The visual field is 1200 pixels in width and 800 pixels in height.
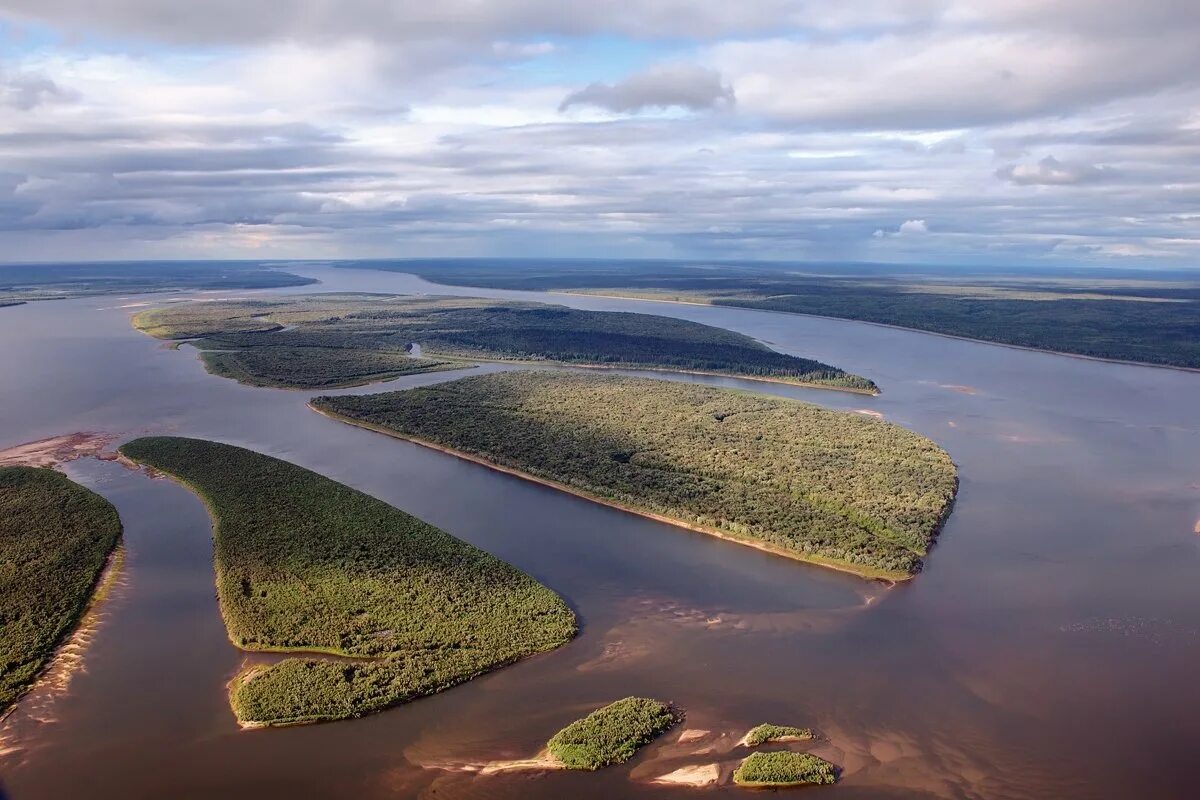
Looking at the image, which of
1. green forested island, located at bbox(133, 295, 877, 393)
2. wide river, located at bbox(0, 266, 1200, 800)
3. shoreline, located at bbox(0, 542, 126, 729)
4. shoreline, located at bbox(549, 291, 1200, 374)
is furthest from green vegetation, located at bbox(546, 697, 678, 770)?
shoreline, located at bbox(549, 291, 1200, 374)

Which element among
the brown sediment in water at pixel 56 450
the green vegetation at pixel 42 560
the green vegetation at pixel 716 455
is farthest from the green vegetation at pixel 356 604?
the brown sediment in water at pixel 56 450

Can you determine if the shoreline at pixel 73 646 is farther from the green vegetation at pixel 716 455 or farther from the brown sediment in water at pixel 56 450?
the green vegetation at pixel 716 455

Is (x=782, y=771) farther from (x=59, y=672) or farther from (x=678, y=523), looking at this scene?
(x=59, y=672)

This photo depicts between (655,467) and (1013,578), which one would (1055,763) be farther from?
(655,467)

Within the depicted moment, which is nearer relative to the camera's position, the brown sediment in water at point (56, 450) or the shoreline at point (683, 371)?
the brown sediment in water at point (56, 450)

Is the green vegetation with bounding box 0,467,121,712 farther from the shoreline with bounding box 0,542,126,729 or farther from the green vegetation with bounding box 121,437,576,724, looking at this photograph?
the green vegetation with bounding box 121,437,576,724

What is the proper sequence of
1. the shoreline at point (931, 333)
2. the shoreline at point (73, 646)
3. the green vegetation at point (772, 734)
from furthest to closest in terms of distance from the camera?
the shoreline at point (931, 333) < the shoreline at point (73, 646) < the green vegetation at point (772, 734)

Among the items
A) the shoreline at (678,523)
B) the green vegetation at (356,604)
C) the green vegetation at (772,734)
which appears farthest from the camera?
the shoreline at (678,523)

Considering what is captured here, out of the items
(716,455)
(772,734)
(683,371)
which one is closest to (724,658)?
(772,734)
